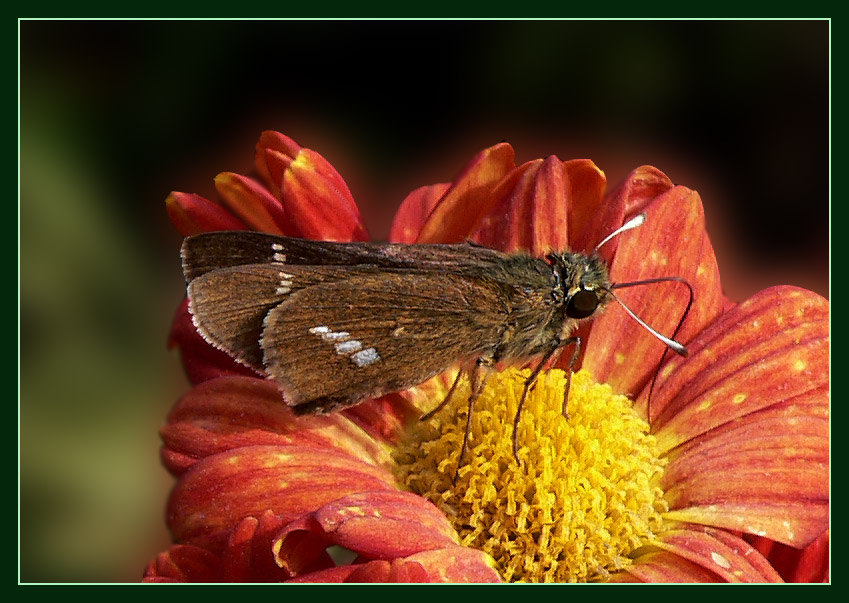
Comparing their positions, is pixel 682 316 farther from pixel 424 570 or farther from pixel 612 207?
pixel 424 570

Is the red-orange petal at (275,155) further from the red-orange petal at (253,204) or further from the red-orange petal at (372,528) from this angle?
the red-orange petal at (372,528)

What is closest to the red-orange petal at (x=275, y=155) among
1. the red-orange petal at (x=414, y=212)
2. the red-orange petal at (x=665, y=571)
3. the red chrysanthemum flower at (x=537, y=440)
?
the red chrysanthemum flower at (x=537, y=440)

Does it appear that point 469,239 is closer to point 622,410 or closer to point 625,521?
point 622,410

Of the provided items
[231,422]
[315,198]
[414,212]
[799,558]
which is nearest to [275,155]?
[315,198]

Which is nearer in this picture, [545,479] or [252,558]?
[252,558]

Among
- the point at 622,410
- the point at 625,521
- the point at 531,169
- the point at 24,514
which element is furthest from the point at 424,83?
the point at 24,514
